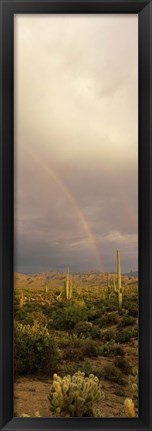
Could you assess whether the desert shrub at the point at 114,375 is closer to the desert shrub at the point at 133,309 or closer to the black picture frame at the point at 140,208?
the black picture frame at the point at 140,208

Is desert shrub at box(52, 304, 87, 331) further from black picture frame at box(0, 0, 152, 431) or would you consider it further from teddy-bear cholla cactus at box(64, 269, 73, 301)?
black picture frame at box(0, 0, 152, 431)

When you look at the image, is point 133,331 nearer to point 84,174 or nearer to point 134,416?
point 134,416

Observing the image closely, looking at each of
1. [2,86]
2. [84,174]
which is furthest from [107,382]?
[2,86]

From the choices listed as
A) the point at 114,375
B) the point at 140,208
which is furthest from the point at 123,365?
the point at 140,208

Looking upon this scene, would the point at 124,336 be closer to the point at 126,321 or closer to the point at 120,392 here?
the point at 126,321

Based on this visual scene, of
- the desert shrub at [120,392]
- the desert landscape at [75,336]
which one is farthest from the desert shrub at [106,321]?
the desert shrub at [120,392]

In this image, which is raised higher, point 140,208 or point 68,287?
point 140,208
